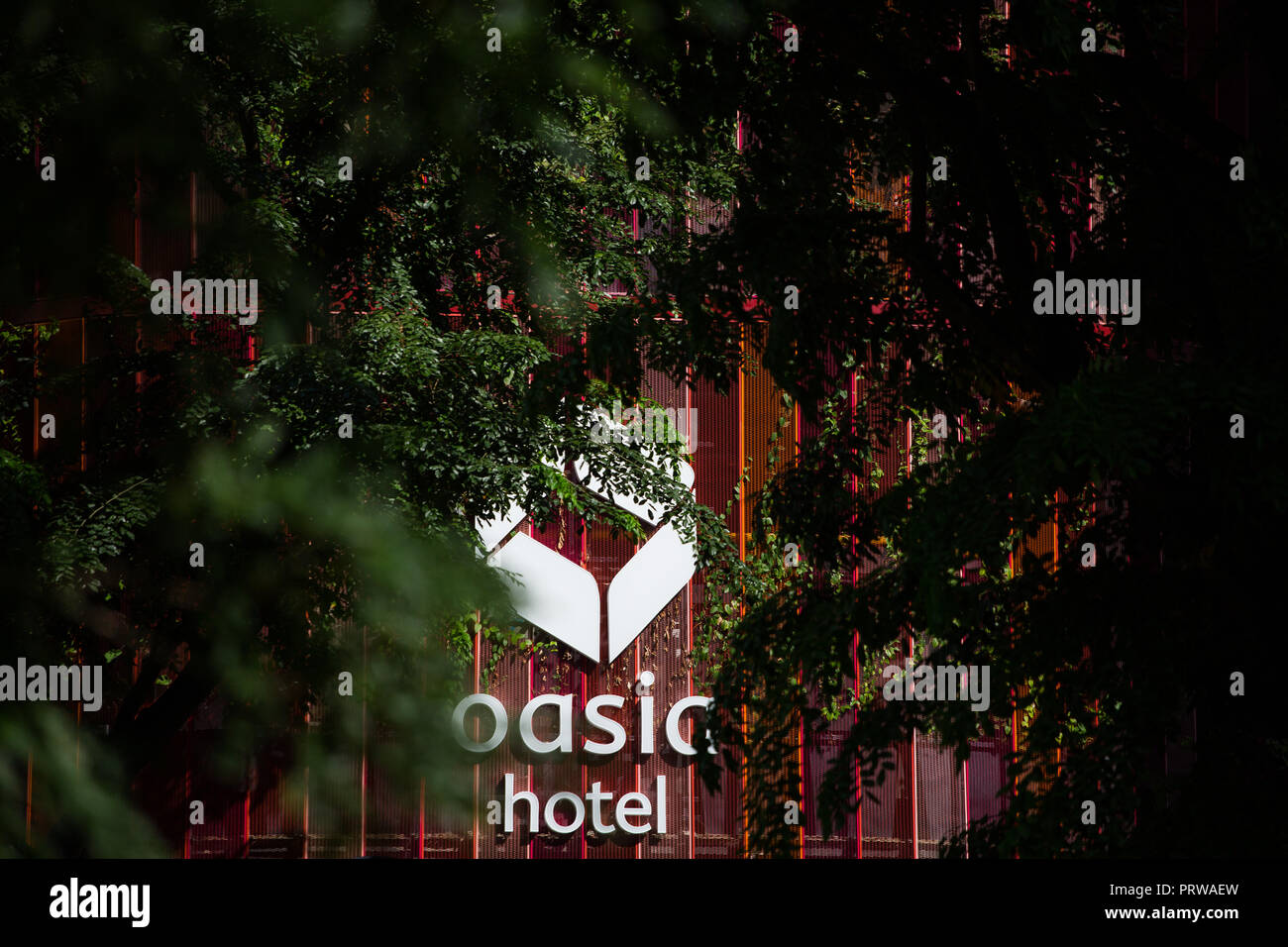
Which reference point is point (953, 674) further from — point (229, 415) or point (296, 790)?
point (229, 415)

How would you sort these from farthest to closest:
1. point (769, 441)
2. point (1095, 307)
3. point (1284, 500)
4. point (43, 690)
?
point (769, 441), point (1095, 307), point (43, 690), point (1284, 500)

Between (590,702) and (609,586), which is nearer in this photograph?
(590,702)

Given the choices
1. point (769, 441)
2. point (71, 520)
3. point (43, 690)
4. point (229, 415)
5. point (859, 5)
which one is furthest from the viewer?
point (769, 441)

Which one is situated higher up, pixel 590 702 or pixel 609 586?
pixel 609 586

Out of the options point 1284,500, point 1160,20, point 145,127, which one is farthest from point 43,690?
point 1160,20

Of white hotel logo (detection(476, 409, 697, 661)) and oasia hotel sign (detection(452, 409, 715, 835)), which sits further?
white hotel logo (detection(476, 409, 697, 661))

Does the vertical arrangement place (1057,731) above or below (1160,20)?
below

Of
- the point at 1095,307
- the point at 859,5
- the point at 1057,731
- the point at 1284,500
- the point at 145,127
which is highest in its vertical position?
the point at 859,5

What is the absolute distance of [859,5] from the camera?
5.35 m

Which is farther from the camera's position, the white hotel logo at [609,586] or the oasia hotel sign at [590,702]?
the white hotel logo at [609,586]

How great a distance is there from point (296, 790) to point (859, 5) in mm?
4924

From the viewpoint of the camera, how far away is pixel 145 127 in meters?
4.74

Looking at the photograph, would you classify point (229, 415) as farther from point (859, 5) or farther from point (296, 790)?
point (859, 5)
